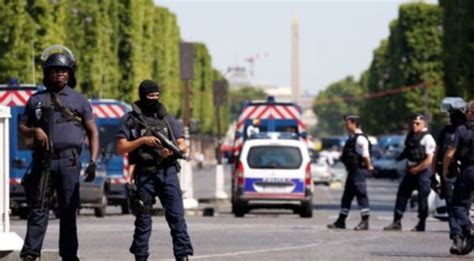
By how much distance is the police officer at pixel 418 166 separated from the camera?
84.9ft

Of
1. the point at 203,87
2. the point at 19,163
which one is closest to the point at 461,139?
the point at 19,163

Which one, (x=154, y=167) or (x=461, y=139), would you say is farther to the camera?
(x=461, y=139)

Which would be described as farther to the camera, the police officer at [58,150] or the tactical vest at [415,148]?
the tactical vest at [415,148]

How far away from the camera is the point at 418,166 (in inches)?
1018

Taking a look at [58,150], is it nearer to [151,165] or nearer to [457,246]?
[151,165]

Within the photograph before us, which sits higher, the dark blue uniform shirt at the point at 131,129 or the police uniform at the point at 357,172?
the dark blue uniform shirt at the point at 131,129

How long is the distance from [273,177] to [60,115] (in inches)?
713

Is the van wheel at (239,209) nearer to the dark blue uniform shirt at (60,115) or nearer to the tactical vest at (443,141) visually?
the tactical vest at (443,141)

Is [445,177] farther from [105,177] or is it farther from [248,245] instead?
[105,177]

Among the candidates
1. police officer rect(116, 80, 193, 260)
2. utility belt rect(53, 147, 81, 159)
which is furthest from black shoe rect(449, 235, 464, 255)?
utility belt rect(53, 147, 81, 159)

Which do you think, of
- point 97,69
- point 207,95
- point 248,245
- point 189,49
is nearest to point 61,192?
point 248,245

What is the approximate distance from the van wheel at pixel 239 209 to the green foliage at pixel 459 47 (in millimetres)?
27137

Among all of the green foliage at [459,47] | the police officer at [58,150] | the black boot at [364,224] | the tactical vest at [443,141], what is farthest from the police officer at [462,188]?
the green foliage at [459,47]

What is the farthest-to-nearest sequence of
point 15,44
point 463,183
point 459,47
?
point 459,47
point 15,44
point 463,183
